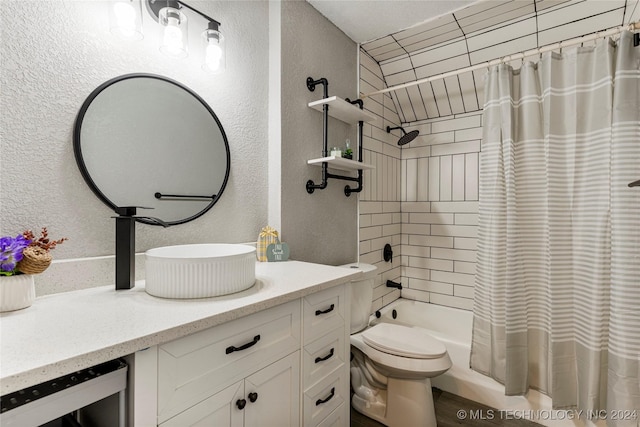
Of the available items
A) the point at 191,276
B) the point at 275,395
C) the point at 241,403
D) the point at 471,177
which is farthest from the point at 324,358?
the point at 471,177

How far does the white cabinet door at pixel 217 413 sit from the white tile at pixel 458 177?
2.31 m

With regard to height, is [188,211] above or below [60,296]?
above

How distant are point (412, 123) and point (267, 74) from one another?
1620mm

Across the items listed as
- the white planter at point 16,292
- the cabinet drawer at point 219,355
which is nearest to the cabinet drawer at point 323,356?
the cabinet drawer at point 219,355

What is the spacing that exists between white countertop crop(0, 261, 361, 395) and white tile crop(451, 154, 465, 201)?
1909mm

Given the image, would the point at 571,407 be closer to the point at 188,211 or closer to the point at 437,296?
the point at 437,296

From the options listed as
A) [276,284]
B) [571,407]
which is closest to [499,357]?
[571,407]

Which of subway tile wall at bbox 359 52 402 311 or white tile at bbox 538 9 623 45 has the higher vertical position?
white tile at bbox 538 9 623 45

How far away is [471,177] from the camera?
2.53 meters

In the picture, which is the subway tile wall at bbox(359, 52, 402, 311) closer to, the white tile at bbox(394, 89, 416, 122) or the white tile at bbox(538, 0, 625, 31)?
the white tile at bbox(394, 89, 416, 122)

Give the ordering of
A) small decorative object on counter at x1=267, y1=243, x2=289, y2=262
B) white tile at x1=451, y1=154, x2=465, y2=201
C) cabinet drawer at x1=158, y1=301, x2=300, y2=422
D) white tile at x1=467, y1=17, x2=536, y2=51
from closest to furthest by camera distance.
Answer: cabinet drawer at x1=158, y1=301, x2=300, y2=422
small decorative object on counter at x1=267, y1=243, x2=289, y2=262
white tile at x1=467, y1=17, x2=536, y2=51
white tile at x1=451, y1=154, x2=465, y2=201

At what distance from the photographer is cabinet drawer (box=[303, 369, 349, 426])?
3.76 ft

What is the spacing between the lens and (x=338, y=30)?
2.16m

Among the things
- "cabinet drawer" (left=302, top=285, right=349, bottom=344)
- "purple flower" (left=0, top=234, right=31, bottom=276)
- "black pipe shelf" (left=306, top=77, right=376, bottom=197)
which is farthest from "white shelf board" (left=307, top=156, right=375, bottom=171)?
"purple flower" (left=0, top=234, right=31, bottom=276)
